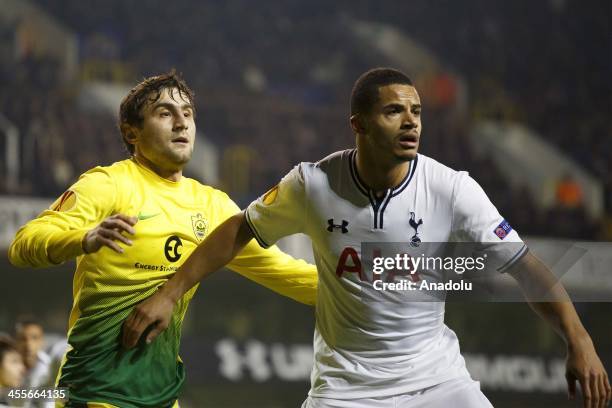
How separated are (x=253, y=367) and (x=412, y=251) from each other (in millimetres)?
9422

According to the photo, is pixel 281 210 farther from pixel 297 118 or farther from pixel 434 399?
pixel 297 118

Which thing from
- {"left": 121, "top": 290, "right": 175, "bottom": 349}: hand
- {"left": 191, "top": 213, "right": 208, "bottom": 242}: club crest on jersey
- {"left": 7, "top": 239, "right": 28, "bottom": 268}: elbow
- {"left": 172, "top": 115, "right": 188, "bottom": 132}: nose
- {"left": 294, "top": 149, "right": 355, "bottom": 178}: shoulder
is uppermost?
{"left": 172, "top": 115, "right": 188, "bottom": 132}: nose

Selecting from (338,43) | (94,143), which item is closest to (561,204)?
(338,43)

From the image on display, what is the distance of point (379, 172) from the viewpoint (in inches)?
144

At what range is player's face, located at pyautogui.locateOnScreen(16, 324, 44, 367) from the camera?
23.1 feet

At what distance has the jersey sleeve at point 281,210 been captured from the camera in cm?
372

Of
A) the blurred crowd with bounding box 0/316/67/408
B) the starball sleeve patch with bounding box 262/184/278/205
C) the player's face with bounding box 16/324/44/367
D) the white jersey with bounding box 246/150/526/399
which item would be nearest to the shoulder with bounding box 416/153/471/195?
the white jersey with bounding box 246/150/526/399

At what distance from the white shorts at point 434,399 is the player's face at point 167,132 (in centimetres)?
125

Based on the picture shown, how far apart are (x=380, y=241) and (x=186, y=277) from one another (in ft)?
2.52

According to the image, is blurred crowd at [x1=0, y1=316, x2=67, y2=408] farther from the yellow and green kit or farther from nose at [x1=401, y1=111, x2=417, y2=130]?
nose at [x1=401, y1=111, x2=417, y2=130]

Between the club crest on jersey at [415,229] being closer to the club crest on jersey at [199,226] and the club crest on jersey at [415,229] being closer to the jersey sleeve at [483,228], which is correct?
the jersey sleeve at [483,228]

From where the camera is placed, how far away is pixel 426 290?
3646 mm

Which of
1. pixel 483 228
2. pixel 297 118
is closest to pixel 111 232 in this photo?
pixel 483 228

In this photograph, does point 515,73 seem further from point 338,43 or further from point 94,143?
point 94,143
